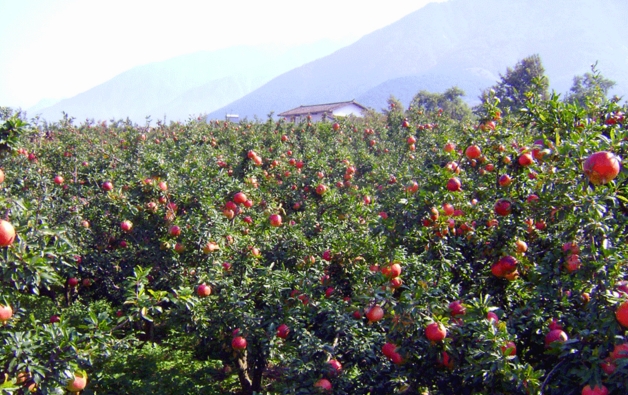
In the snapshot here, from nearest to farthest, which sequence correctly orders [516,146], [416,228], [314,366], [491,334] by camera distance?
[491,334] → [314,366] → [416,228] → [516,146]

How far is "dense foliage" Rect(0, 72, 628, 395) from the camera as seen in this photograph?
2.41 m

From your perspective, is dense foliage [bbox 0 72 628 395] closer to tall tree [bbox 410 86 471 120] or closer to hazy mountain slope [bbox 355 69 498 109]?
tall tree [bbox 410 86 471 120]

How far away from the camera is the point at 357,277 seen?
393 centimetres

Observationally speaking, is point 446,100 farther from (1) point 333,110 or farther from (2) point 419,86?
(2) point 419,86

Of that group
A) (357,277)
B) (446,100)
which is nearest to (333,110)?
(446,100)

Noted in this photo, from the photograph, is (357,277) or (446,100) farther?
(446,100)

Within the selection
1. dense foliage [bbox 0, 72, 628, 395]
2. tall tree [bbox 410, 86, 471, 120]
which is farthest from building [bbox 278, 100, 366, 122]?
dense foliage [bbox 0, 72, 628, 395]

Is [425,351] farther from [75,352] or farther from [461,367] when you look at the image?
[75,352]

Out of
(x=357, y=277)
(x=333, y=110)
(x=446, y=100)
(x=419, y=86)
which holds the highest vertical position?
(x=333, y=110)

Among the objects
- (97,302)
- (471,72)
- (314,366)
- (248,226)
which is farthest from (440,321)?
(471,72)

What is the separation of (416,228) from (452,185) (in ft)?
1.65

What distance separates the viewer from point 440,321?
2473mm

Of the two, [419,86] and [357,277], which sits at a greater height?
[357,277]

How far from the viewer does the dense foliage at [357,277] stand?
7.90 ft
